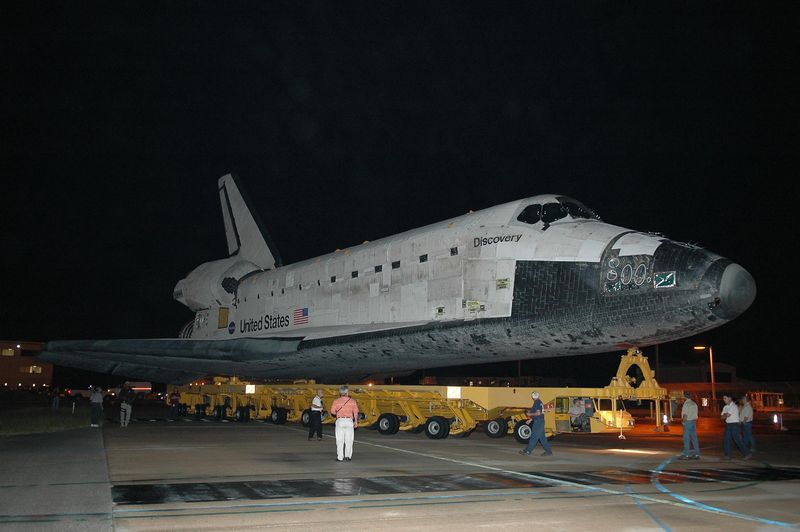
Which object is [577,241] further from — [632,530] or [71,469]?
[71,469]

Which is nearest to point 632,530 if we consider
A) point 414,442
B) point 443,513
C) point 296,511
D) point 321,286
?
point 443,513

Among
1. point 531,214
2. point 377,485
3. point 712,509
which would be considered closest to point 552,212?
point 531,214

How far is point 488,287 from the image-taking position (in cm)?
1107

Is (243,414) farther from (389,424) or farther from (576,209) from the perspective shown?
(576,209)

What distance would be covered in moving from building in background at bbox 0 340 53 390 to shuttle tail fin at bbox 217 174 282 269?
203 feet

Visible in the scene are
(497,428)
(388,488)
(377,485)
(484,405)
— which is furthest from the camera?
(497,428)

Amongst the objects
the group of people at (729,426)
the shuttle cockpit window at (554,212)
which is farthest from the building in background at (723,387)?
the shuttle cockpit window at (554,212)

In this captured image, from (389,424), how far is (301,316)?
319cm

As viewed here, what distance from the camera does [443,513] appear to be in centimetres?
579

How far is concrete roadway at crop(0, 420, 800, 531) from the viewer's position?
5.48m

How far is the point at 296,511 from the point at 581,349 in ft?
19.8

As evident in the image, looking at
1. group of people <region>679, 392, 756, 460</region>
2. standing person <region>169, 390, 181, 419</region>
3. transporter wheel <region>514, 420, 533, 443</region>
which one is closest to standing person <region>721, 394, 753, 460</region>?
group of people <region>679, 392, 756, 460</region>

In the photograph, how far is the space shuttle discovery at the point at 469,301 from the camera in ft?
30.8

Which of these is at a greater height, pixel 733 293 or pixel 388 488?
pixel 733 293
